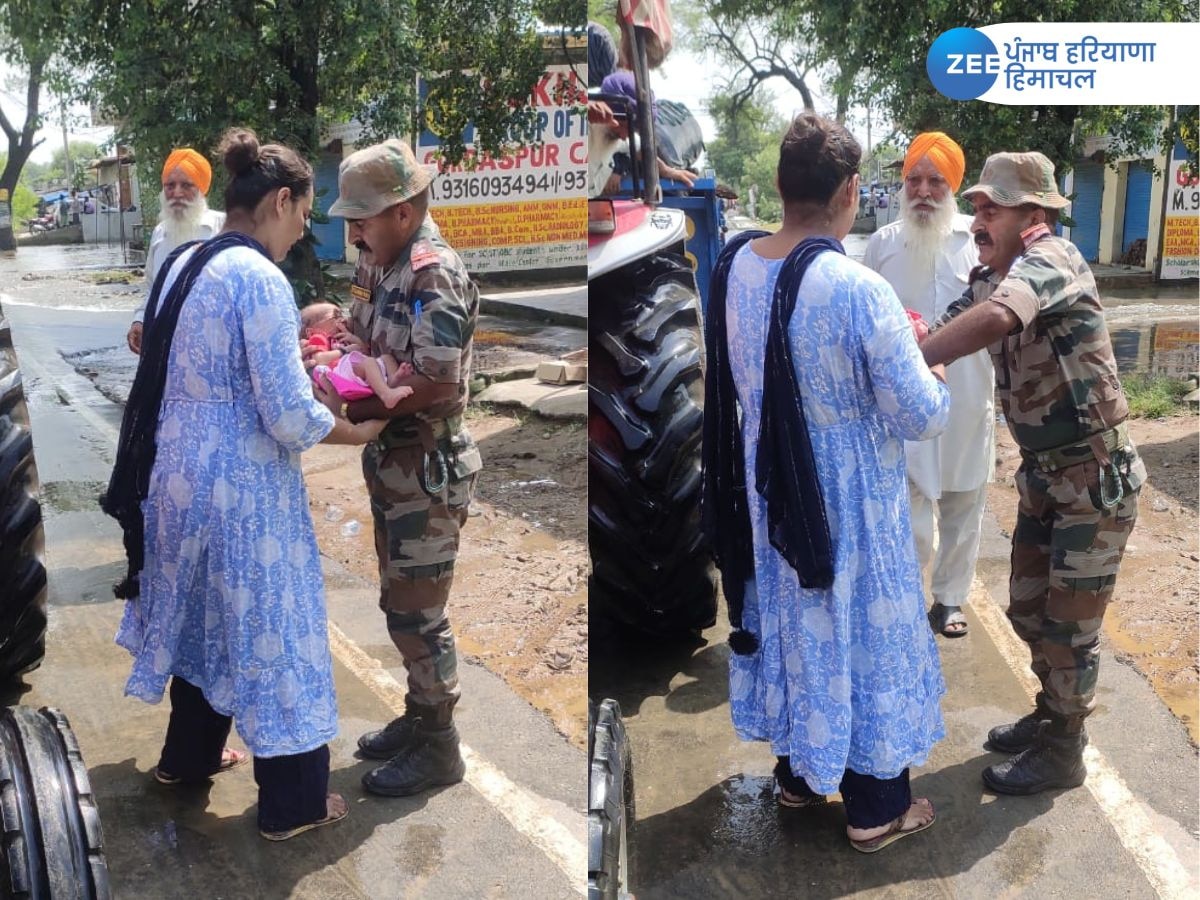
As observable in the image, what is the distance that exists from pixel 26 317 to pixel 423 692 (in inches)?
38.0

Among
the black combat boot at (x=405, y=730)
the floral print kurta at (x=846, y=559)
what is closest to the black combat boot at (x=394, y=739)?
the black combat boot at (x=405, y=730)

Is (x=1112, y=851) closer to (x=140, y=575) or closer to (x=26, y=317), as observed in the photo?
(x=140, y=575)

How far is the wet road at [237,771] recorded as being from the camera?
1897 millimetres

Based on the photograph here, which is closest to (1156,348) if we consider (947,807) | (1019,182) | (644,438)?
(1019,182)

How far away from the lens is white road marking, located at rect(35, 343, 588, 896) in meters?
2.10

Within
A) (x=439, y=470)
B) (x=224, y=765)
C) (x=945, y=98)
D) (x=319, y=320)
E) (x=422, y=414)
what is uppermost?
(x=945, y=98)

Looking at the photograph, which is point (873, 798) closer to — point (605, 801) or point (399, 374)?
point (605, 801)

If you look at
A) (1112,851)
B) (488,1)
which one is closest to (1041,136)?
(488,1)

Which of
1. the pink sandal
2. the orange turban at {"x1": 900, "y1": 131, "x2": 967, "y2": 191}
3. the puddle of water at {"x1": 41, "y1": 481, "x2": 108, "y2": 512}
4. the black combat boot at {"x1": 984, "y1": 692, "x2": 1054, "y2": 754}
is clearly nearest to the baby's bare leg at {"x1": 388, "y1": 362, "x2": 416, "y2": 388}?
the puddle of water at {"x1": 41, "y1": 481, "x2": 108, "y2": 512}

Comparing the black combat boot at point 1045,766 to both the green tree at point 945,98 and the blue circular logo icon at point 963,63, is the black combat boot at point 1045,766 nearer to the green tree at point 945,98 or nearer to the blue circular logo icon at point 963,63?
the green tree at point 945,98

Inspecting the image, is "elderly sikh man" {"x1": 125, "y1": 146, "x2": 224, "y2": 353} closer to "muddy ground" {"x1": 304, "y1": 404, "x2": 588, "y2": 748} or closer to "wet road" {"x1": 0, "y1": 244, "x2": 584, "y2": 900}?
"wet road" {"x1": 0, "y1": 244, "x2": 584, "y2": 900}

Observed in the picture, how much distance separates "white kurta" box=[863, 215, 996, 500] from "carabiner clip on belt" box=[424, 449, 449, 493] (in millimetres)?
922

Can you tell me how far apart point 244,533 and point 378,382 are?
36 cm

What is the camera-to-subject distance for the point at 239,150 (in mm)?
1834
